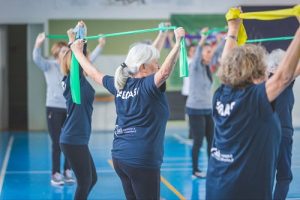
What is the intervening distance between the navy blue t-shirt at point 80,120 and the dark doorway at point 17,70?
1103 cm

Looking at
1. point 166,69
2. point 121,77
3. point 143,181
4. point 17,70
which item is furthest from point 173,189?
point 17,70

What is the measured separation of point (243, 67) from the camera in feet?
9.59

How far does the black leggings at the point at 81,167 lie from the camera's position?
492cm

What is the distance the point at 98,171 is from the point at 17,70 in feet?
31.5

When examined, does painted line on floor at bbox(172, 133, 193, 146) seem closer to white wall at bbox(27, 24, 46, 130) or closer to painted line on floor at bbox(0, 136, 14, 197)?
white wall at bbox(27, 24, 46, 130)

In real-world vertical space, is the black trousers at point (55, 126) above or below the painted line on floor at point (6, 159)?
above

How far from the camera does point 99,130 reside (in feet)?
45.0

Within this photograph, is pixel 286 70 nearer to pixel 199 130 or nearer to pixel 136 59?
pixel 136 59

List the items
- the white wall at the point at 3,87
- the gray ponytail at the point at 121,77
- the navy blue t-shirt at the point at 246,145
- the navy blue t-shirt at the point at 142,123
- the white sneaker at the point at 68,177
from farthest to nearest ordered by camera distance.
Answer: the white wall at the point at 3,87 < the white sneaker at the point at 68,177 < the gray ponytail at the point at 121,77 < the navy blue t-shirt at the point at 142,123 < the navy blue t-shirt at the point at 246,145

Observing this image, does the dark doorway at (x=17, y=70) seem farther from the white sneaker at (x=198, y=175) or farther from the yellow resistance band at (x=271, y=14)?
the yellow resistance band at (x=271, y=14)

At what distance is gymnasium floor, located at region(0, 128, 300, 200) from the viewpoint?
6.82 metres

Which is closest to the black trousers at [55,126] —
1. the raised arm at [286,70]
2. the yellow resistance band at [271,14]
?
the yellow resistance band at [271,14]

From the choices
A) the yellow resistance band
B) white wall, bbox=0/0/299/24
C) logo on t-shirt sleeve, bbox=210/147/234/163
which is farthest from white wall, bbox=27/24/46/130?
logo on t-shirt sleeve, bbox=210/147/234/163

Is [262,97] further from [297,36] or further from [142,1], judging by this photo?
[142,1]
